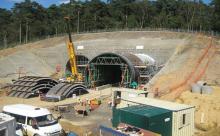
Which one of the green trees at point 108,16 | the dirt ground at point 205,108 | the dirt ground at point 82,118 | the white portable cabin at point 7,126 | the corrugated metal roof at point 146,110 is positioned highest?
the green trees at point 108,16

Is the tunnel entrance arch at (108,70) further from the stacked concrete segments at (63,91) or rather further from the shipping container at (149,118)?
the shipping container at (149,118)

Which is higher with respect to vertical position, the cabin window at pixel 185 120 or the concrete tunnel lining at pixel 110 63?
the concrete tunnel lining at pixel 110 63

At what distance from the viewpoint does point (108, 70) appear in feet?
197

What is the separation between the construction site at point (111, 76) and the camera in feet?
96.6

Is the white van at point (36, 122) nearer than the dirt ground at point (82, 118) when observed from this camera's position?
Yes

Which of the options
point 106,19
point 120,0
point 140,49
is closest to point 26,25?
point 106,19

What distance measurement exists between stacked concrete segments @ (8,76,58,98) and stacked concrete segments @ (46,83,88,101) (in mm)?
2785

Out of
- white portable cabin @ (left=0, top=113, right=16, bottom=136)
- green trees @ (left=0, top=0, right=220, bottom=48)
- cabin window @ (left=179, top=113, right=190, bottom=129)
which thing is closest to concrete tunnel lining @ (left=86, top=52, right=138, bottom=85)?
cabin window @ (left=179, top=113, right=190, bottom=129)

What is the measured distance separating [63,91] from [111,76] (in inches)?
762

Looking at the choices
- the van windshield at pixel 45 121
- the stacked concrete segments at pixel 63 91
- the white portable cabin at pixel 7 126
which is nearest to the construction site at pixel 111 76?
the stacked concrete segments at pixel 63 91

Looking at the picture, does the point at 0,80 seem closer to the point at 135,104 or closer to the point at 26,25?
the point at 135,104

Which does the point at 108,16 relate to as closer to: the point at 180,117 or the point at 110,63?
the point at 110,63

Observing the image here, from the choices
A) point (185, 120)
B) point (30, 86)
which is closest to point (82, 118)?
point (185, 120)

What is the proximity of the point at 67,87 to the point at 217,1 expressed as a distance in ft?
199
